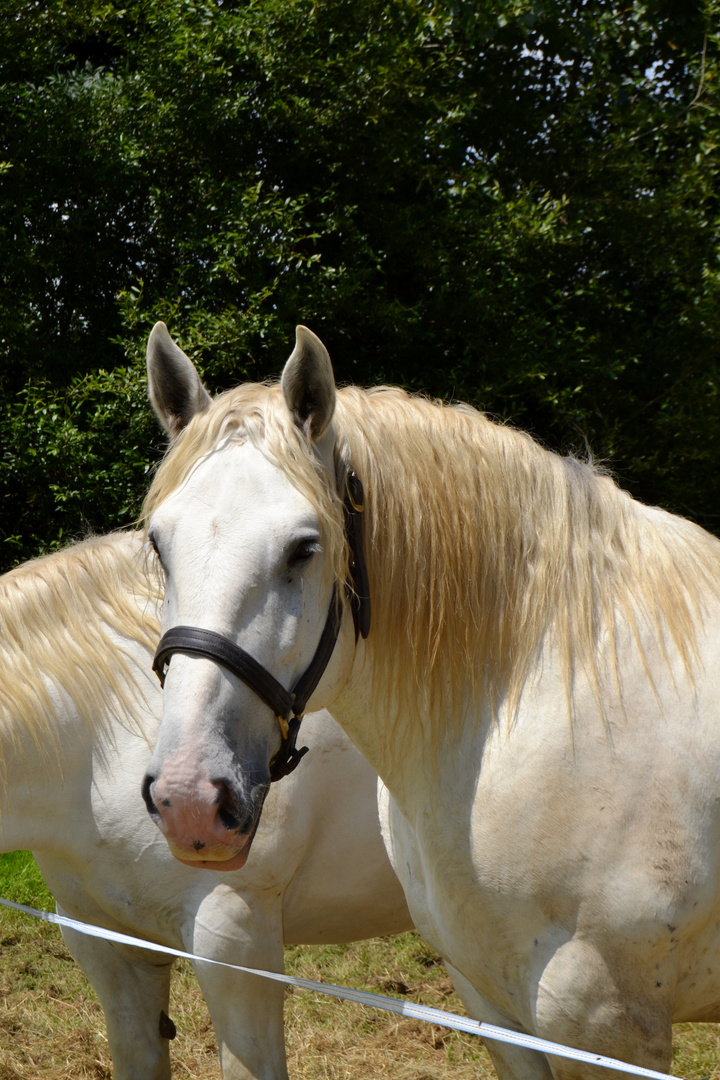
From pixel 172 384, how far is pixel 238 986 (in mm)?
1542

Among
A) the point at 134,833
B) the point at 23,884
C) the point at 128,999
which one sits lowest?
the point at 23,884

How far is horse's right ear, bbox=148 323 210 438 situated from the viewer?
1.73 m

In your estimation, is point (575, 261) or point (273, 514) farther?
point (575, 261)

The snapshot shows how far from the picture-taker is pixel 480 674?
1.76 m

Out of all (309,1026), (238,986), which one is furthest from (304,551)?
(309,1026)

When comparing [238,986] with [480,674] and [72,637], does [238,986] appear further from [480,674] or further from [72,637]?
[480,674]

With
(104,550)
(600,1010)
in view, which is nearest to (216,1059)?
(104,550)

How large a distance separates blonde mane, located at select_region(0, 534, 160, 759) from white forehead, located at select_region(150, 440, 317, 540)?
93 cm

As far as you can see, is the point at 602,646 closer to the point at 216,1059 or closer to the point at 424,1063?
the point at 424,1063

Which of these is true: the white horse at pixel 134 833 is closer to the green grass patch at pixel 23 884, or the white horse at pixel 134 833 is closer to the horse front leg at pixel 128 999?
the horse front leg at pixel 128 999

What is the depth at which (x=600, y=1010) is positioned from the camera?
1.58m

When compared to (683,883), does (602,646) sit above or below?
above

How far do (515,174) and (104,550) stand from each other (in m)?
4.05

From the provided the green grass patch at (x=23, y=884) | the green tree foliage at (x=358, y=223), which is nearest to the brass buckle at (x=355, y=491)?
the green tree foliage at (x=358, y=223)
